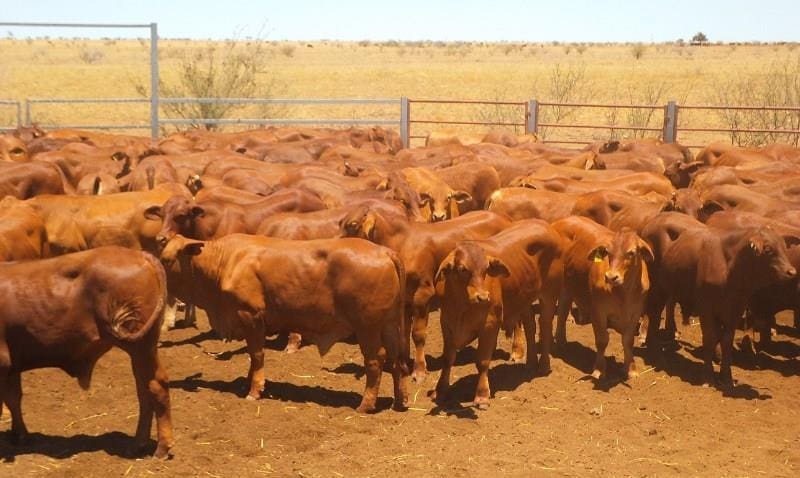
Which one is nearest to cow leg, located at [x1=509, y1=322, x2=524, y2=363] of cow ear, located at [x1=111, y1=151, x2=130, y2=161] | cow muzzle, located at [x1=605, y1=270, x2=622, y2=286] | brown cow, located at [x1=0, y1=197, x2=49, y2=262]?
cow muzzle, located at [x1=605, y1=270, x2=622, y2=286]

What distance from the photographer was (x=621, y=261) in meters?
8.57

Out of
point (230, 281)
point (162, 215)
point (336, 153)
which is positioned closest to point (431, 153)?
point (336, 153)

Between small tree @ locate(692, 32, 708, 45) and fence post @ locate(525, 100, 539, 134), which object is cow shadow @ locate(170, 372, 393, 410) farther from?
small tree @ locate(692, 32, 708, 45)

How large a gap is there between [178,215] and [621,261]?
407 centimetres

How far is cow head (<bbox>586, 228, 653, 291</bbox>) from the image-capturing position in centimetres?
855

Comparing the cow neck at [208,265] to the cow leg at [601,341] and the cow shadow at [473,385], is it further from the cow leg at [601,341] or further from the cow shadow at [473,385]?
the cow leg at [601,341]

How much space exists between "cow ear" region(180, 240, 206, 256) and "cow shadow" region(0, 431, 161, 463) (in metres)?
1.78

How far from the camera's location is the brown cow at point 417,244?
8.80 m

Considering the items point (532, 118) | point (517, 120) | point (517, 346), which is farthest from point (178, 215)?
point (517, 120)

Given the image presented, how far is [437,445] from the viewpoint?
7.25 metres

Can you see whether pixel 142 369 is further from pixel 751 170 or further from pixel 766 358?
pixel 751 170

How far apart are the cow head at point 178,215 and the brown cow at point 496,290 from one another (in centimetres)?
264

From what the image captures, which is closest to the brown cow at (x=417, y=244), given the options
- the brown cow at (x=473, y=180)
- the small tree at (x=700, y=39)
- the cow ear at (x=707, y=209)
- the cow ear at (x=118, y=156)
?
the cow ear at (x=707, y=209)

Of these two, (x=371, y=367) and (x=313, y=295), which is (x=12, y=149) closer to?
(x=313, y=295)
